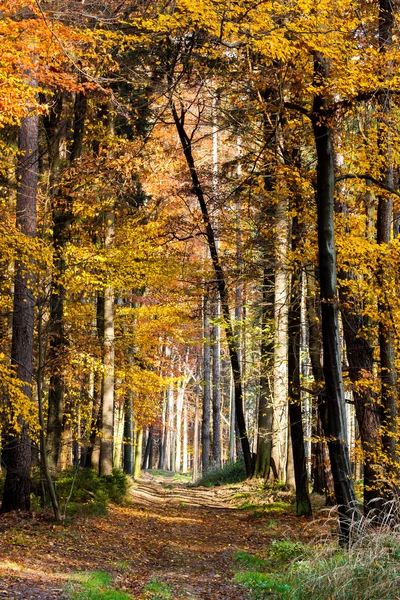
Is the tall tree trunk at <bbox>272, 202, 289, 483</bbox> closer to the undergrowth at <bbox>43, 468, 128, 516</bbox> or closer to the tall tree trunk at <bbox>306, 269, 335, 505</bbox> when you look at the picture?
the tall tree trunk at <bbox>306, 269, 335, 505</bbox>

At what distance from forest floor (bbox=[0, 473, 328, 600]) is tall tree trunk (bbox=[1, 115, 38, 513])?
61 centimetres

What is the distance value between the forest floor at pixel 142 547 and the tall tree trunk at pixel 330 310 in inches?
28.9

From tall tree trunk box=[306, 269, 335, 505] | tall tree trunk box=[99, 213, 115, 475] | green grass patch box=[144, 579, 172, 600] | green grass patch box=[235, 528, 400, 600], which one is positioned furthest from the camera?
tall tree trunk box=[99, 213, 115, 475]

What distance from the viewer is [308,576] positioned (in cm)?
630

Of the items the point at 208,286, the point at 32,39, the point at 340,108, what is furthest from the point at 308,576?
the point at 208,286

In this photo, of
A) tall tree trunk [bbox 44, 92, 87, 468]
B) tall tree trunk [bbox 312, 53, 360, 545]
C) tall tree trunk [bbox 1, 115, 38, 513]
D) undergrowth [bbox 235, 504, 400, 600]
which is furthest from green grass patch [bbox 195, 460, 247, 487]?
undergrowth [bbox 235, 504, 400, 600]

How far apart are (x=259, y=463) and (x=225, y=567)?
951 cm

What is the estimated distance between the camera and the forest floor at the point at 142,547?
24.9 feet

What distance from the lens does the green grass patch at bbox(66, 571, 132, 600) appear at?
644cm

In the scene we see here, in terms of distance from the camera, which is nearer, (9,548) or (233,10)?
(233,10)

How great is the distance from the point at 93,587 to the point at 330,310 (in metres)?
4.51

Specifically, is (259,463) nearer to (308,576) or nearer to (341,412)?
(341,412)

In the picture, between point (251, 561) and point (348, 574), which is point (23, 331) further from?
point (348, 574)

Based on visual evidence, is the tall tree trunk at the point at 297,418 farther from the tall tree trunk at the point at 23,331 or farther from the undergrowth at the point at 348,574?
the undergrowth at the point at 348,574
